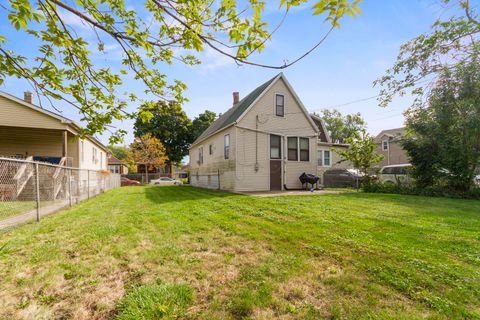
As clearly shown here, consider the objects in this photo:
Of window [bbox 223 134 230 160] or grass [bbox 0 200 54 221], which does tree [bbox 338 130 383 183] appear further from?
grass [bbox 0 200 54 221]

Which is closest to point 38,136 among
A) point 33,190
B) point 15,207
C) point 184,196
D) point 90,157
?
point 90,157

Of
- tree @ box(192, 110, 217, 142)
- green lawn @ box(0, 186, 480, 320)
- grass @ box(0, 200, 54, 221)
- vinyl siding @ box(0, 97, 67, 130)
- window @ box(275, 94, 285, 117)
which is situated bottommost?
green lawn @ box(0, 186, 480, 320)

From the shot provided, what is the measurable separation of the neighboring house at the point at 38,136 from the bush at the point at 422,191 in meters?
15.3

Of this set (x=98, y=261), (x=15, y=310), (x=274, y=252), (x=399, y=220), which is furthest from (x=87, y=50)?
(x=399, y=220)

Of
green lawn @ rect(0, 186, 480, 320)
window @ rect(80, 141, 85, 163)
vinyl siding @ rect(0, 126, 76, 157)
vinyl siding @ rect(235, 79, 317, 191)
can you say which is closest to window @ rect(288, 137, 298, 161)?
vinyl siding @ rect(235, 79, 317, 191)

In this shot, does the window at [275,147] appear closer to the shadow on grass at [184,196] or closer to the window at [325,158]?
the shadow on grass at [184,196]

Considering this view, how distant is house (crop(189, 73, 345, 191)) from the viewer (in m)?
13.5

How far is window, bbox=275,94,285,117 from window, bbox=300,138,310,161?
2.21 meters

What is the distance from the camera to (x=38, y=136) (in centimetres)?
1384

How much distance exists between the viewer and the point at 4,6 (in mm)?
2436

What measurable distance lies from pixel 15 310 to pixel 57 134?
586 inches

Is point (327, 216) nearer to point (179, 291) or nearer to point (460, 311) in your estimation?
point (460, 311)

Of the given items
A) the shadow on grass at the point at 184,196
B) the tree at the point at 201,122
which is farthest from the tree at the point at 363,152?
the tree at the point at 201,122

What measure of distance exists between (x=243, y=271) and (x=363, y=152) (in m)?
13.8
